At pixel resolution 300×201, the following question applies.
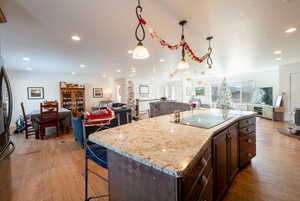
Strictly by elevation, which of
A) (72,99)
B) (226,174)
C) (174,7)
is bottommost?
(226,174)

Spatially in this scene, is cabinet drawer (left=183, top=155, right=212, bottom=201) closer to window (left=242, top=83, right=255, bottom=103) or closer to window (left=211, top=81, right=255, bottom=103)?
window (left=211, top=81, right=255, bottom=103)

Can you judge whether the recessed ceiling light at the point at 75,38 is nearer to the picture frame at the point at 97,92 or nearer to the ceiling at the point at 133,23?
the ceiling at the point at 133,23

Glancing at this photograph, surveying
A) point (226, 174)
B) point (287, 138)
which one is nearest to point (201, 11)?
point (226, 174)

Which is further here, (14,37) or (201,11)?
(14,37)

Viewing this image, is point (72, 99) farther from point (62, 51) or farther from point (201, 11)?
point (201, 11)

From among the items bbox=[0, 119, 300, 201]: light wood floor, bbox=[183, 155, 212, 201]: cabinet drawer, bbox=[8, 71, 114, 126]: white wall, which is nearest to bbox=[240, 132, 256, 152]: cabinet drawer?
bbox=[0, 119, 300, 201]: light wood floor

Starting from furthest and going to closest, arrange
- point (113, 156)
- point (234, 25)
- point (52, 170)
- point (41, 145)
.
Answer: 1. point (41, 145)
2. point (52, 170)
3. point (234, 25)
4. point (113, 156)

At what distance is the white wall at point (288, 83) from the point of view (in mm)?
5174

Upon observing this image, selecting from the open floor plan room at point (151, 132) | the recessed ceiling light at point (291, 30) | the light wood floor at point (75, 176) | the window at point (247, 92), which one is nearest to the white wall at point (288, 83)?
the window at point (247, 92)

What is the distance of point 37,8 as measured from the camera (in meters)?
1.64

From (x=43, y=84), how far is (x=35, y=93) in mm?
533

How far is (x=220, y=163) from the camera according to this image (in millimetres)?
1429

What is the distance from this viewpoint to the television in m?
6.30

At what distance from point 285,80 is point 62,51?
330 inches
